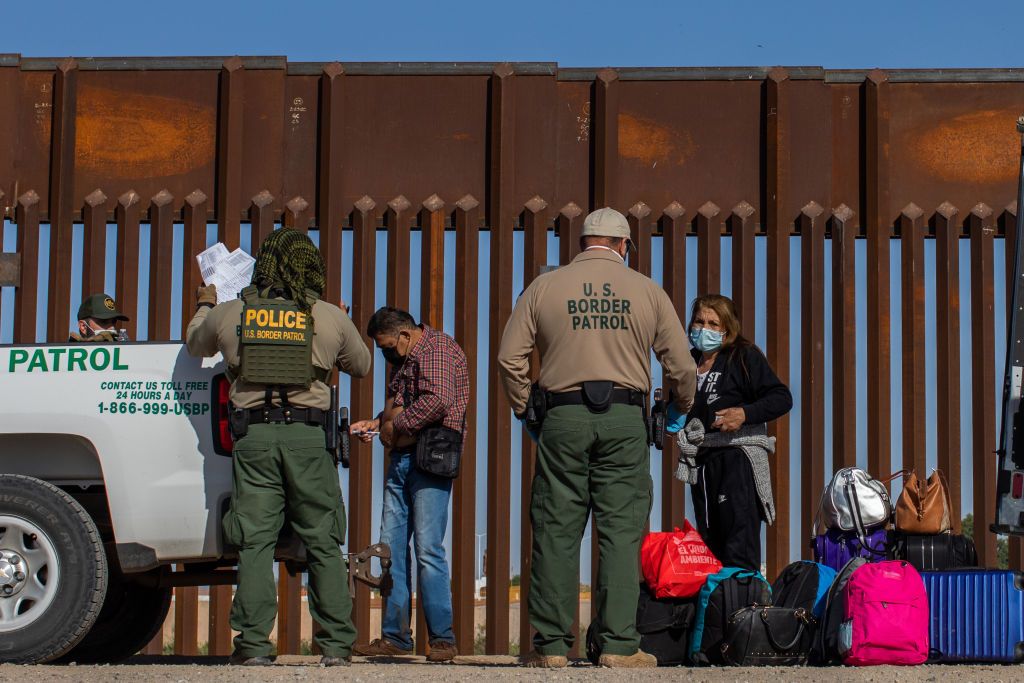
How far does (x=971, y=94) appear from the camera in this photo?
33.1 feet

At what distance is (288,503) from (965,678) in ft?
9.18

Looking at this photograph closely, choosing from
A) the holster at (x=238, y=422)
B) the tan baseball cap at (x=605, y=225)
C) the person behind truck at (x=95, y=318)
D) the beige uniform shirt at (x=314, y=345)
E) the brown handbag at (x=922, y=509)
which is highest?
the tan baseball cap at (x=605, y=225)

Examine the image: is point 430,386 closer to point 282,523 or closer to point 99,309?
point 282,523

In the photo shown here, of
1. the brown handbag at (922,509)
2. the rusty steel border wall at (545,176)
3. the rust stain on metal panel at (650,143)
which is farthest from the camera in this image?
the rust stain on metal panel at (650,143)

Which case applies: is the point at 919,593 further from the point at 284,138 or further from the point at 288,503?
the point at 284,138

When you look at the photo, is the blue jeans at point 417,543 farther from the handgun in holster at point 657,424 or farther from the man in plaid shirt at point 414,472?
the handgun in holster at point 657,424

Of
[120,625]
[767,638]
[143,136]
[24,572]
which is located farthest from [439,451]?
[143,136]

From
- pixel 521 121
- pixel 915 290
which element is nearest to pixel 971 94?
pixel 915 290

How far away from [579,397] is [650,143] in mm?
4118

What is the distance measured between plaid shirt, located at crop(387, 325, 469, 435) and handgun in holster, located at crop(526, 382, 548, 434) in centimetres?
114

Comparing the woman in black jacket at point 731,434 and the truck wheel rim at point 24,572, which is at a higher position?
the woman in black jacket at point 731,434

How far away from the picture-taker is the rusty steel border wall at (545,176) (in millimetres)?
9742

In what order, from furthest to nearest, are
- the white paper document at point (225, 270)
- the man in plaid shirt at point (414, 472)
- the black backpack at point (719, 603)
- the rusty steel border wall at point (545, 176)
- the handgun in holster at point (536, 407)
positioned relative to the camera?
the rusty steel border wall at point (545, 176) → the man in plaid shirt at point (414, 472) → the white paper document at point (225, 270) → the black backpack at point (719, 603) → the handgun in holster at point (536, 407)

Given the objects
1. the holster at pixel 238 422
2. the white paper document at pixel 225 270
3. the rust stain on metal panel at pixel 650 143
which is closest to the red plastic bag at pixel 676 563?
the holster at pixel 238 422
